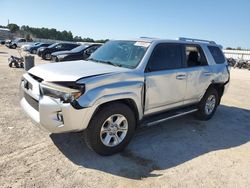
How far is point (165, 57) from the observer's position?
480 centimetres

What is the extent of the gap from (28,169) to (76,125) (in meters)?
0.91

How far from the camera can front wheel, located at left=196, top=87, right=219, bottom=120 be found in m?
6.01

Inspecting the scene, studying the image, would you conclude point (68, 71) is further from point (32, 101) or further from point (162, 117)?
point (162, 117)

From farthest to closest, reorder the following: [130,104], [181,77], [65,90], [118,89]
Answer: [181,77]
[130,104]
[118,89]
[65,90]

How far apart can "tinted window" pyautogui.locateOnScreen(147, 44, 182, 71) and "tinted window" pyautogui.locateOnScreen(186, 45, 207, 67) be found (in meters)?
0.35

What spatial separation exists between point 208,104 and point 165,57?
218cm

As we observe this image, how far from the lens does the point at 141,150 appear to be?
4.29 meters

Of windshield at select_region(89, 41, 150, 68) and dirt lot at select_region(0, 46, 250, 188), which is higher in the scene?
windshield at select_region(89, 41, 150, 68)

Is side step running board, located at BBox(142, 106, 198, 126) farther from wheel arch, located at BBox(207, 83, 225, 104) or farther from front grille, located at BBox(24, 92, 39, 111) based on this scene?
front grille, located at BBox(24, 92, 39, 111)

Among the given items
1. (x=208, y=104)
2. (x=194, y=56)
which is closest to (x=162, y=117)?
(x=194, y=56)

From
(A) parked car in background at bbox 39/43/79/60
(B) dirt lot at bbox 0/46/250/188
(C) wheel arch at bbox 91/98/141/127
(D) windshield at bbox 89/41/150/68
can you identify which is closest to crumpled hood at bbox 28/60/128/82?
(D) windshield at bbox 89/41/150/68

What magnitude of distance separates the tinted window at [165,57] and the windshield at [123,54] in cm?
23

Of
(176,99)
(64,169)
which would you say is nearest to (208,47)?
(176,99)

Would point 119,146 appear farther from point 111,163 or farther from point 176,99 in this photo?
point 176,99
